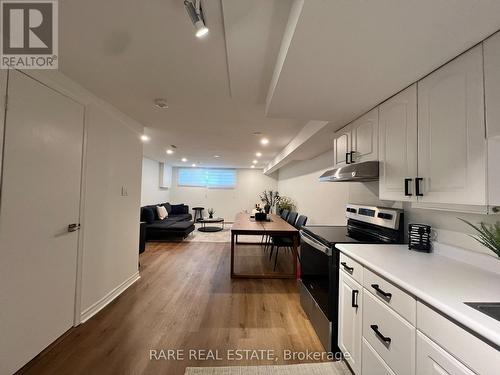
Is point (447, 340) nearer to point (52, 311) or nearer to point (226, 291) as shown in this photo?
point (226, 291)

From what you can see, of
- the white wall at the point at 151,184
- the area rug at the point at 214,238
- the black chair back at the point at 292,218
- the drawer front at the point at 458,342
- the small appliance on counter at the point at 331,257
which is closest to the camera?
the drawer front at the point at 458,342

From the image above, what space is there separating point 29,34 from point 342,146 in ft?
9.07

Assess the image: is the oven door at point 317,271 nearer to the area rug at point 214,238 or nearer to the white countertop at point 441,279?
the white countertop at point 441,279

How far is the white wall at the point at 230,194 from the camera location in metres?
8.85

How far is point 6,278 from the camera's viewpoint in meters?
1.44

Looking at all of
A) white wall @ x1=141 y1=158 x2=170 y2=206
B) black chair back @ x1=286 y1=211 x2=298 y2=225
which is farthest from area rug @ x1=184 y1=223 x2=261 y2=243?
white wall @ x1=141 y1=158 x2=170 y2=206

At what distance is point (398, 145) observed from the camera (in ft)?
5.18

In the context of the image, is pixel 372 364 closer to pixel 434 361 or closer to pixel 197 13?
pixel 434 361

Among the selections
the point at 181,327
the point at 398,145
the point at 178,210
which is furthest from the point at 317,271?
the point at 178,210

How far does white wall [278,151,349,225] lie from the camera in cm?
339

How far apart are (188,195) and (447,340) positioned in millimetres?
8712

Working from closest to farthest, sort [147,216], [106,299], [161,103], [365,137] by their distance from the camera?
[365,137]
[161,103]
[106,299]
[147,216]

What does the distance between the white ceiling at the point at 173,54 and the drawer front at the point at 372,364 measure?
77.9 inches

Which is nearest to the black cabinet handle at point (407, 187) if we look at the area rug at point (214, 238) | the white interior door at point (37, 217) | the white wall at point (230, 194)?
the white interior door at point (37, 217)
